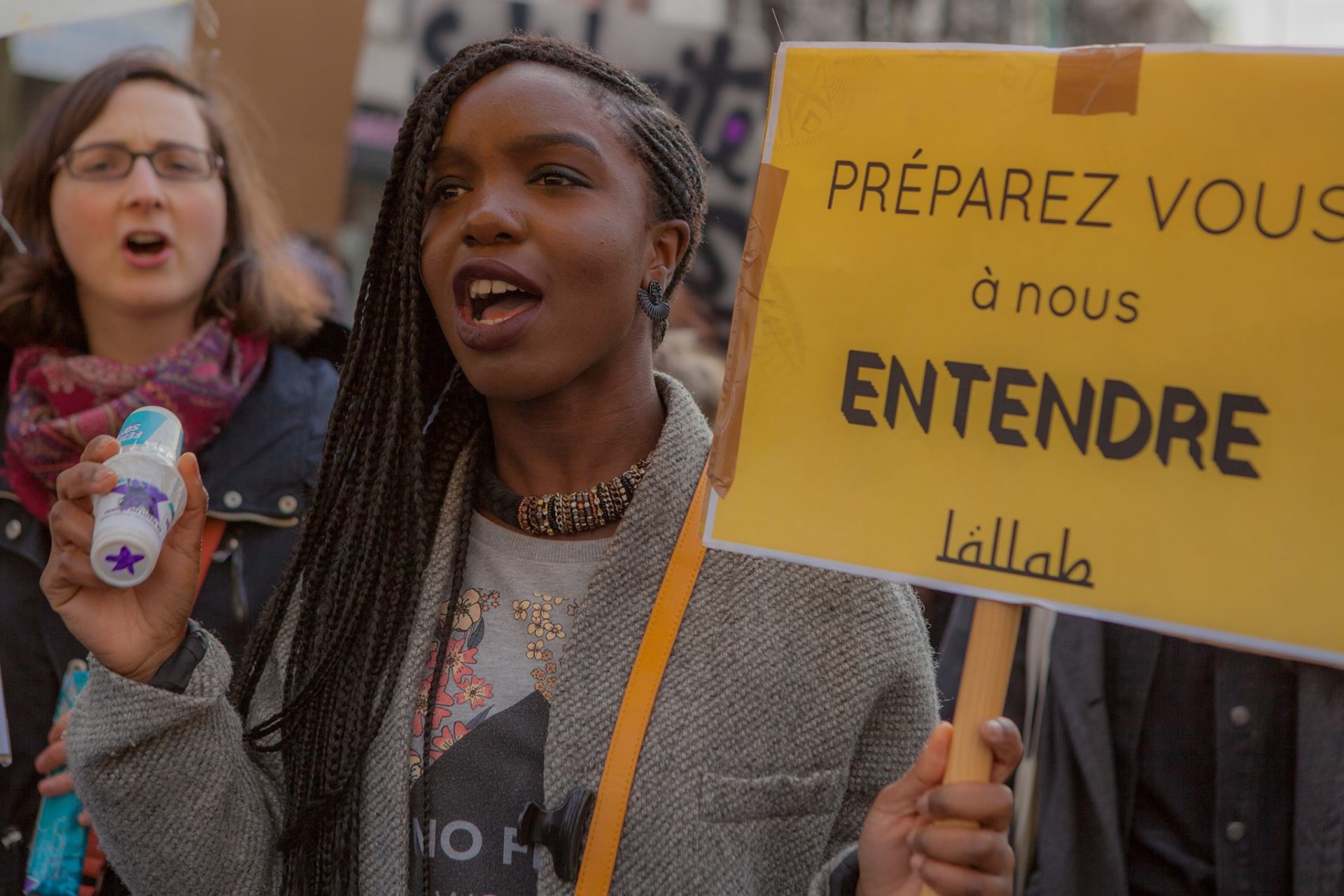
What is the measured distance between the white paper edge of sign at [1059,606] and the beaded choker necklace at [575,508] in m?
0.33

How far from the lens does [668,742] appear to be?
161 centimetres

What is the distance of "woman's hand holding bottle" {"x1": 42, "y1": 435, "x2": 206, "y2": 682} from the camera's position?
5.04ft

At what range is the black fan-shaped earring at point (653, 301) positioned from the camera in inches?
71.7

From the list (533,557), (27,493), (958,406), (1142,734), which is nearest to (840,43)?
(958,406)

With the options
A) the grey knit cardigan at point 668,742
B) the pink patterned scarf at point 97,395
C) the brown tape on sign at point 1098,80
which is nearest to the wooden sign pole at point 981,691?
the grey knit cardigan at point 668,742

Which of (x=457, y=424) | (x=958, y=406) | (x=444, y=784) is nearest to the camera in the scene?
(x=958, y=406)

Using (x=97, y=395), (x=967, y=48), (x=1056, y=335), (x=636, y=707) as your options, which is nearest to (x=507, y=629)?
(x=636, y=707)

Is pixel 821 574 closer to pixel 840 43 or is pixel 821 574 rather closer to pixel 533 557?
pixel 533 557

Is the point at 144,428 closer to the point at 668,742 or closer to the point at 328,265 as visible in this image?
the point at 668,742

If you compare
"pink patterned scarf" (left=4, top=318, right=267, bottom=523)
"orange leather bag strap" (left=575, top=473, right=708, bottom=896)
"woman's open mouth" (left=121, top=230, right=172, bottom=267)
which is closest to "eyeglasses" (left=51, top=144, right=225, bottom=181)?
"woman's open mouth" (left=121, top=230, right=172, bottom=267)

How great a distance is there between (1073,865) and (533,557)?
1.22m

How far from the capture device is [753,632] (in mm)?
1667

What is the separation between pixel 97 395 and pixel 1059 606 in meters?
1.89

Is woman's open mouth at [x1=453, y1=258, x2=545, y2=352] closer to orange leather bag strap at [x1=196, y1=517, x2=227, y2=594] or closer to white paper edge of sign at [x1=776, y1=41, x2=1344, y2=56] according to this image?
white paper edge of sign at [x1=776, y1=41, x2=1344, y2=56]
